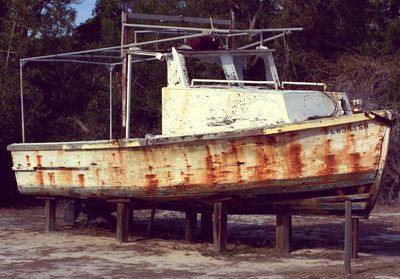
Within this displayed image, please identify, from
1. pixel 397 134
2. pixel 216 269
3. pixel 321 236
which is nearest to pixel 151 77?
pixel 397 134

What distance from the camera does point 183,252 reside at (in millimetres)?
12602

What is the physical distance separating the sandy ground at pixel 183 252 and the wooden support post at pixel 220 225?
184 mm

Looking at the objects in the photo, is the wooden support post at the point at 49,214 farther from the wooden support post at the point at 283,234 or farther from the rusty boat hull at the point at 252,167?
the wooden support post at the point at 283,234

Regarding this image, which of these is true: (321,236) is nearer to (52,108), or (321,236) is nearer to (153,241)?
(153,241)

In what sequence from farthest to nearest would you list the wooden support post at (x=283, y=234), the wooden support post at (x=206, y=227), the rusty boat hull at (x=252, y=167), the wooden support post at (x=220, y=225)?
1. the wooden support post at (x=206, y=227)
2. the wooden support post at (x=283, y=234)
3. the wooden support post at (x=220, y=225)
4. the rusty boat hull at (x=252, y=167)

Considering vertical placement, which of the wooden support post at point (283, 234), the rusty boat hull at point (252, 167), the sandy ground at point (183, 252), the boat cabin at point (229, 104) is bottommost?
the sandy ground at point (183, 252)

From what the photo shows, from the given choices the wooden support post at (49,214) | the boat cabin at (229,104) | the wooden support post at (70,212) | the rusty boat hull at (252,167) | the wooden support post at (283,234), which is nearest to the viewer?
the rusty boat hull at (252,167)

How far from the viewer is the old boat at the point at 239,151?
11.0 m

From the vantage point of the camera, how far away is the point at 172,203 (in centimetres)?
1323

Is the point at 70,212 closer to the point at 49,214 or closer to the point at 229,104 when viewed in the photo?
the point at 49,214

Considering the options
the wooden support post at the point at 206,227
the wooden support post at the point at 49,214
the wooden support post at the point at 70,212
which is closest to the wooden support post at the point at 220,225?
the wooden support post at the point at 206,227

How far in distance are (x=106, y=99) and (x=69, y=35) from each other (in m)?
2.06

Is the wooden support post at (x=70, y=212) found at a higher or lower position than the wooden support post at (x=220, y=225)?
lower

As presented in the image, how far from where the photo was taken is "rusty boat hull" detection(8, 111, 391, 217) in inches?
429
